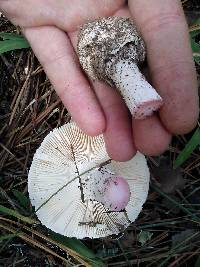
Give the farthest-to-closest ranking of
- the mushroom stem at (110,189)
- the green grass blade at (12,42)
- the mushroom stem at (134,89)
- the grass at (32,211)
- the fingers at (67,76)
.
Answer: the green grass blade at (12,42) → the grass at (32,211) → the fingers at (67,76) → the mushroom stem at (110,189) → the mushroom stem at (134,89)

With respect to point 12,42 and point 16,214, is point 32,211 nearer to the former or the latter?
point 16,214

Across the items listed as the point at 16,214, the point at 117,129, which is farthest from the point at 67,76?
the point at 16,214

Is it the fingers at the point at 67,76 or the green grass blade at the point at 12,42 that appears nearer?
the fingers at the point at 67,76

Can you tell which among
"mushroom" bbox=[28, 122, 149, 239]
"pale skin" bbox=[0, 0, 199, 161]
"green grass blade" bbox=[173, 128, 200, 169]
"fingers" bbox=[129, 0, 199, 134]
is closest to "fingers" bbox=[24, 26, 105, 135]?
"pale skin" bbox=[0, 0, 199, 161]

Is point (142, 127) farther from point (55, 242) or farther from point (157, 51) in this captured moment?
point (55, 242)

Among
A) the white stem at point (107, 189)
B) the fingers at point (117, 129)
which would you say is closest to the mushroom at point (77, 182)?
the white stem at point (107, 189)

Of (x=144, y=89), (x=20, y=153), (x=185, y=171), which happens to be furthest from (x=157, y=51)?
(x=20, y=153)

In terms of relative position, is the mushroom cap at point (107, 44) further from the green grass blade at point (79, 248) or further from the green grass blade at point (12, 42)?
the green grass blade at point (79, 248)
